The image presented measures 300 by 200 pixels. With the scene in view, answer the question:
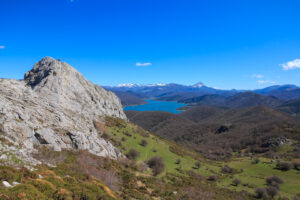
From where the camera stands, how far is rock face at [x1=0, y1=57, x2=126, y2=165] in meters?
20.7

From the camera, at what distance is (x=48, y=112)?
29.7 metres

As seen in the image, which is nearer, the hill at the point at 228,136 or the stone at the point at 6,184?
the stone at the point at 6,184

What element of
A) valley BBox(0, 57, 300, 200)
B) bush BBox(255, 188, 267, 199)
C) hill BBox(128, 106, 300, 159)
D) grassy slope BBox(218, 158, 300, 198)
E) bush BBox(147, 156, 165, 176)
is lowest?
hill BBox(128, 106, 300, 159)

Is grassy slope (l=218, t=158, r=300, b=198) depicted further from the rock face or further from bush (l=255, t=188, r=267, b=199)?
the rock face

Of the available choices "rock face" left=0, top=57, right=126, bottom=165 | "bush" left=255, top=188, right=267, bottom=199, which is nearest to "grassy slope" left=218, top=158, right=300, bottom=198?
"bush" left=255, top=188, right=267, bottom=199

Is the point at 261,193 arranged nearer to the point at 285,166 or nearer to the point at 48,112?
the point at 285,166

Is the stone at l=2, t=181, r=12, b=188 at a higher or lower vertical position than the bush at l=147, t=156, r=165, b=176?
higher

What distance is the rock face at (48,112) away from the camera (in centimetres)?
2067

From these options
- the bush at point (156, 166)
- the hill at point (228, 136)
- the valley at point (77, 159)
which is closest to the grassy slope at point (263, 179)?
the valley at point (77, 159)

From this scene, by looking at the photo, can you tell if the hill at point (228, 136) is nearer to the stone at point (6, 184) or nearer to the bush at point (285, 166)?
the bush at point (285, 166)

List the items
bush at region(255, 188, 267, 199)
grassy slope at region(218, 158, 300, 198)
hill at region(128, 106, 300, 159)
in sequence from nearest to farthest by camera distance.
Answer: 1. bush at region(255, 188, 267, 199)
2. grassy slope at region(218, 158, 300, 198)
3. hill at region(128, 106, 300, 159)

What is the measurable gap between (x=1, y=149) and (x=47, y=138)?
26.6ft

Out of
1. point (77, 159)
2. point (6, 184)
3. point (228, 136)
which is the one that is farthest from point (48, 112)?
point (228, 136)

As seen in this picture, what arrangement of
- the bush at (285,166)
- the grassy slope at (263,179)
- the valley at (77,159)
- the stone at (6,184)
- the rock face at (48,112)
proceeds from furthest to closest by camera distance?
the bush at (285,166) < the grassy slope at (263,179) < the rock face at (48,112) < the valley at (77,159) < the stone at (6,184)
